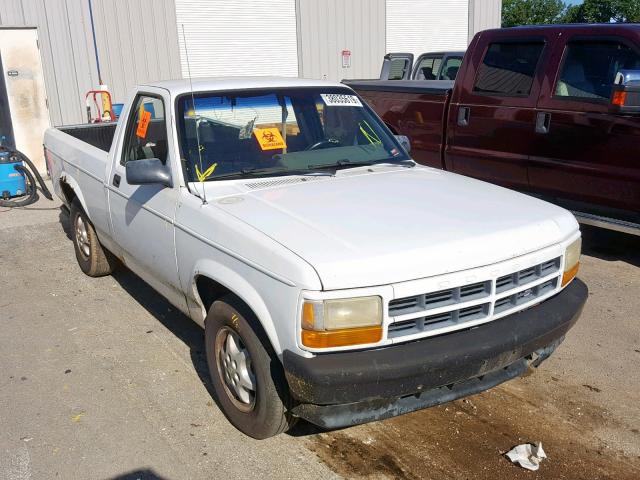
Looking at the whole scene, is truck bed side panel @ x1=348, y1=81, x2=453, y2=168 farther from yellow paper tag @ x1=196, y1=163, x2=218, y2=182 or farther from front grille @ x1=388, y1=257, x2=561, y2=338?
front grille @ x1=388, y1=257, x2=561, y2=338

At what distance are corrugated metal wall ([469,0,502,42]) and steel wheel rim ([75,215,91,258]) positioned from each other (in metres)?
15.6

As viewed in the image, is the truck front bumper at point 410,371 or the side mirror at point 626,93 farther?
the side mirror at point 626,93

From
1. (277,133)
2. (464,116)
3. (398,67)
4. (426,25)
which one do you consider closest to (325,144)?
(277,133)

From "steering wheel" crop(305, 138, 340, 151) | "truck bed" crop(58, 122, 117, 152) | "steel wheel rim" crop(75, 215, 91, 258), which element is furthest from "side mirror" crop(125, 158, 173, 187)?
"truck bed" crop(58, 122, 117, 152)

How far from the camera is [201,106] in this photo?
4.08 metres

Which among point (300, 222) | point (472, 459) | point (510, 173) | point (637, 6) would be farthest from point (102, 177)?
point (637, 6)

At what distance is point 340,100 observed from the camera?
459 centimetres

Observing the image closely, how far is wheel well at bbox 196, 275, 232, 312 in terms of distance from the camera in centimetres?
348

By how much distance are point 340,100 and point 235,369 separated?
2.15m

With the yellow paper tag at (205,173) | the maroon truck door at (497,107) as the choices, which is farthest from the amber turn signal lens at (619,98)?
the yellow paper tag at (205,173)

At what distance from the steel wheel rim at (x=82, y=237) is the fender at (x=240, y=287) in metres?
2.65

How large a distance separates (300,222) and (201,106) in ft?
4.54

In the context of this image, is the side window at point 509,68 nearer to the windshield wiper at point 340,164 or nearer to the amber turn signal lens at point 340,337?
the windshield wiper at point 340,164

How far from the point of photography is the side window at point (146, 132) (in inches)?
168
